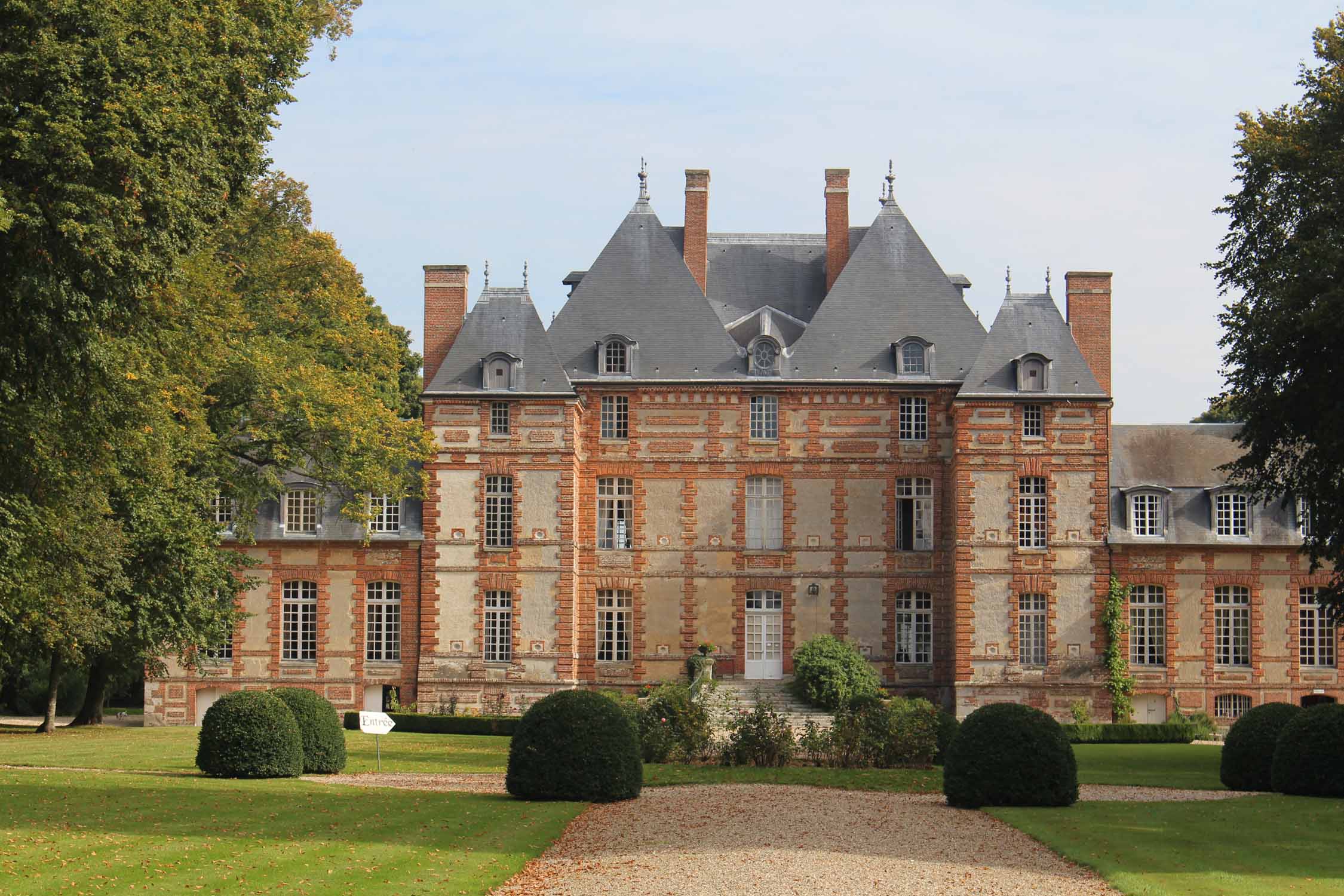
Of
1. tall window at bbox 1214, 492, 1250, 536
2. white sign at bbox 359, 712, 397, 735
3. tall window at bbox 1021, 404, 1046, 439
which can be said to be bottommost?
white sign at bbox 359, 712, 397, 735

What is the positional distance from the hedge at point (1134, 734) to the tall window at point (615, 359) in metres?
12.1

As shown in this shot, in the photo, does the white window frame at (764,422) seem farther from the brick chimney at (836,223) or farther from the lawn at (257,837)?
the lawn at (257,837)

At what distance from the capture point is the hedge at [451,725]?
3181 cm

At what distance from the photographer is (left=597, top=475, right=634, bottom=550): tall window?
36.0m

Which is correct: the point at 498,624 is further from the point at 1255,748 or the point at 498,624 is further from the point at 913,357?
the point at 1255,748

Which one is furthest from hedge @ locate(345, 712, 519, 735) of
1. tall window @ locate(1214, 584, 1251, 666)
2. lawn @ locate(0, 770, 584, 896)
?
tall window @ locate(1214, 584, 1251, 666)

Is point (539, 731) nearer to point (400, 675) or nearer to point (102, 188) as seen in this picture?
point (102, 188)

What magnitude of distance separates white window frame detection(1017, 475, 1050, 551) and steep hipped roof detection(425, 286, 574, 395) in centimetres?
995

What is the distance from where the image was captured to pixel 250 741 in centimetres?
2069

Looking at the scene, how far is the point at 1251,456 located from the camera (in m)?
24.4

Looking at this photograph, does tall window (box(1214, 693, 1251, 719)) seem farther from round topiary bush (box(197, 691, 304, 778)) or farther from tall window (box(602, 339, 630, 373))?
round topiary bush (box(197, 691, 304, 778))

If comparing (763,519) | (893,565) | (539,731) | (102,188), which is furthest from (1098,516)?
(102,188)

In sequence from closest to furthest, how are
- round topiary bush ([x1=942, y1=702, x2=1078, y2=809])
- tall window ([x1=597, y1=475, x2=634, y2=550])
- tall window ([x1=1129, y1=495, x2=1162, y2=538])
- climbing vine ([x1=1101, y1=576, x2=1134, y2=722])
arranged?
round topiary bush ([x1=942, y1=702, x2=1078, y2=809]), climbing vine ([x1=1101, y1=576, x2=1134, y2=722]), tall window ([x1=1129, y1=495, x2=1162, y2=538]), tall window ([x1=597, y1=475, x2=634, y2=550])

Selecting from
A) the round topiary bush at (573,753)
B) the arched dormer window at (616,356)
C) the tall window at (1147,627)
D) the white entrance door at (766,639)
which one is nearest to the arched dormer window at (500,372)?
the arched dormer window at (616,356)
